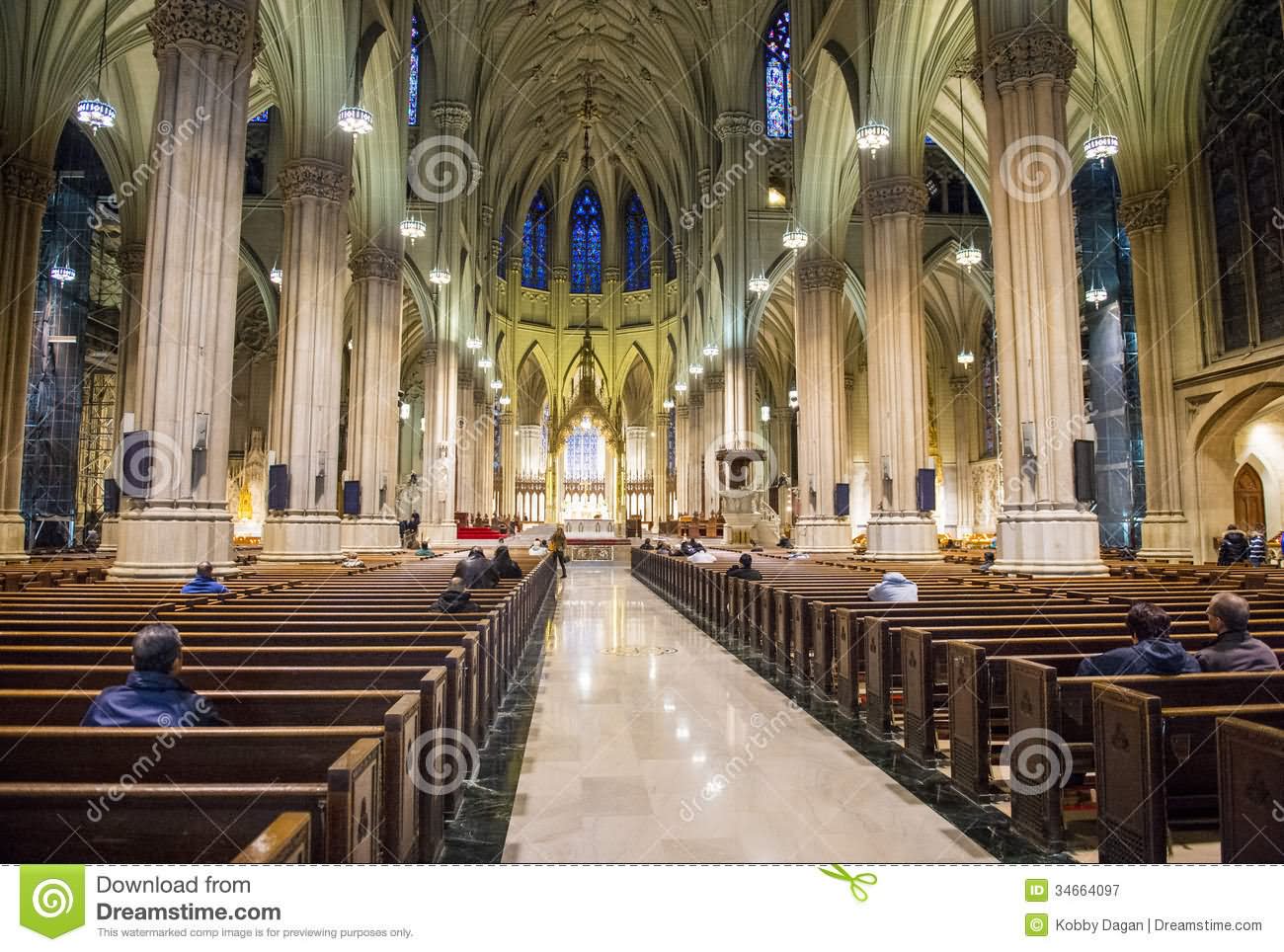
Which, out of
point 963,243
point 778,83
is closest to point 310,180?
point 778,83

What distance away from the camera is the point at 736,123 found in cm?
2758

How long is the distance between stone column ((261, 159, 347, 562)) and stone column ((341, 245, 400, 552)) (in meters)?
3.15

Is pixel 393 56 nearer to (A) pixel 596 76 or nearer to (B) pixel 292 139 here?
(B) pixel 292 139

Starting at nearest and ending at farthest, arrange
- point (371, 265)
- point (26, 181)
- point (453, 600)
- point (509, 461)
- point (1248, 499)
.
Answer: point (453, 600)
point (26, 181)
point (371, 265)
point (1248, 499)
point (509, 461)

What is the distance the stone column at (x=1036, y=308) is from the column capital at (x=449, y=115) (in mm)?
19027

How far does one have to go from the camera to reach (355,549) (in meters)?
17.8

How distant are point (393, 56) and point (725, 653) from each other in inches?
709

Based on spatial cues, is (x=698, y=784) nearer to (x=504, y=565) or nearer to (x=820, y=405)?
(x=504, y=565)

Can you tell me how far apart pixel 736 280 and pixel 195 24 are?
19591mm

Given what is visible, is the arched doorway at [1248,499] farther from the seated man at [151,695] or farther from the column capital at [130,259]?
the column capital at [130,259]

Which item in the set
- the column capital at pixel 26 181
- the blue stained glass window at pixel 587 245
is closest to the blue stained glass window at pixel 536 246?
the blue stained glass window at pixel 587 245

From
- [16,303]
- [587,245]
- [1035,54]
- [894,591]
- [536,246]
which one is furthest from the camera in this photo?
[587,245]

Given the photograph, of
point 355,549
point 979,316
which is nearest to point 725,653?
point 355,549

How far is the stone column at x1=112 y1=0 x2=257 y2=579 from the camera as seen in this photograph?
927cm
